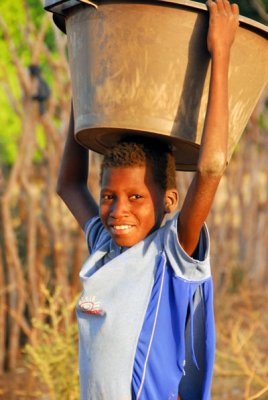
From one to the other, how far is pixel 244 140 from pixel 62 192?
4763mm

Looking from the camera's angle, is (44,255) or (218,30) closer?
(218,30)

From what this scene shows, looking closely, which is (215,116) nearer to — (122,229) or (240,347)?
(122,229)

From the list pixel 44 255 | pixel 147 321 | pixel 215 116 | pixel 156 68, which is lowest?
pixel 44 255

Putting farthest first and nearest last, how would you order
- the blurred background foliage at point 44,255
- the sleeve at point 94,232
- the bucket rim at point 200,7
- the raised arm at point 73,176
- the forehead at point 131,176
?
the blurred background foliage at point 44,255 → the raised arm at point 73,176 → the sleeve at point 94,232 → the forehead at point 131,176 → the bucket rim at point 200,7

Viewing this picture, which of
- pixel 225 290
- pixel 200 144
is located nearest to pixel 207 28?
pixel 200 144

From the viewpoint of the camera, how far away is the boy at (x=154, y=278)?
7.04 feet

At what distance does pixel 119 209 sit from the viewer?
230 cm

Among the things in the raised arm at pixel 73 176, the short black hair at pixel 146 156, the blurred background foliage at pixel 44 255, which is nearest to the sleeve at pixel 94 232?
the raised arm at pixel 73 176

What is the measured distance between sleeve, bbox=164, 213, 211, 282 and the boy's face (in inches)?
4.3

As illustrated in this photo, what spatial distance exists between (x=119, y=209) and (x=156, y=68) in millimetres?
403

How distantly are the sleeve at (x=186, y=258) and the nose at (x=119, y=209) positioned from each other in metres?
0.14

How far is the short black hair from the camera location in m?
2.31

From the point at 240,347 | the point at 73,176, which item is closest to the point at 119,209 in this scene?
the point at 73,176

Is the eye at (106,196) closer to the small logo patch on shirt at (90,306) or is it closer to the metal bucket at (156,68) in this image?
the metal bucket at (156,68)
